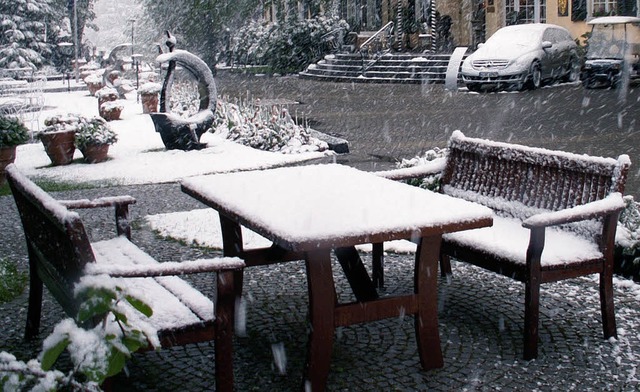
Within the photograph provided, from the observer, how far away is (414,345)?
4758 millimetres

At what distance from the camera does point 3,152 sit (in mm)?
10359

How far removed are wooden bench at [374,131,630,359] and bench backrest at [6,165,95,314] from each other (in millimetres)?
2246

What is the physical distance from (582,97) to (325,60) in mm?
13486

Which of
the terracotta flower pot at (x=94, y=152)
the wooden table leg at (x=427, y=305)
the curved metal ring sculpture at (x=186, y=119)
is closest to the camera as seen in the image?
the wooden table leg at (x=427, y=305)

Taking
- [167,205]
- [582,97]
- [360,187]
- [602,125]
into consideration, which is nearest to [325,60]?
[582,97]

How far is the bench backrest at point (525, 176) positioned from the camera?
16.1 feet

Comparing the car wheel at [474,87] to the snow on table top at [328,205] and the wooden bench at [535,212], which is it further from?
the snow on table top at [328,205]

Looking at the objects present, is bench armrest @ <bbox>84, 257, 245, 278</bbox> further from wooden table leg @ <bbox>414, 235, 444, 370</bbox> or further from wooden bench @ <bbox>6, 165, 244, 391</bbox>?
wooden table leg @ <bbox>414, 235, 444, 370</bbox>

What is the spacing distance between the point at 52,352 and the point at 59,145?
10562 mm

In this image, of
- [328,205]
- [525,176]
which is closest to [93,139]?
[525,176]

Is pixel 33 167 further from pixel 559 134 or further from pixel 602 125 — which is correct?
pixel 602 125

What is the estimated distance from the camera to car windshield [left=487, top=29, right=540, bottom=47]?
2181 cm

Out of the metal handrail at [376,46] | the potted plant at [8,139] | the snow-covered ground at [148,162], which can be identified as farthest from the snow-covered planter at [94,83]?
the potted plant at [8,139]

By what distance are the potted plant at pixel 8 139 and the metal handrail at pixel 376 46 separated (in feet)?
59.0
